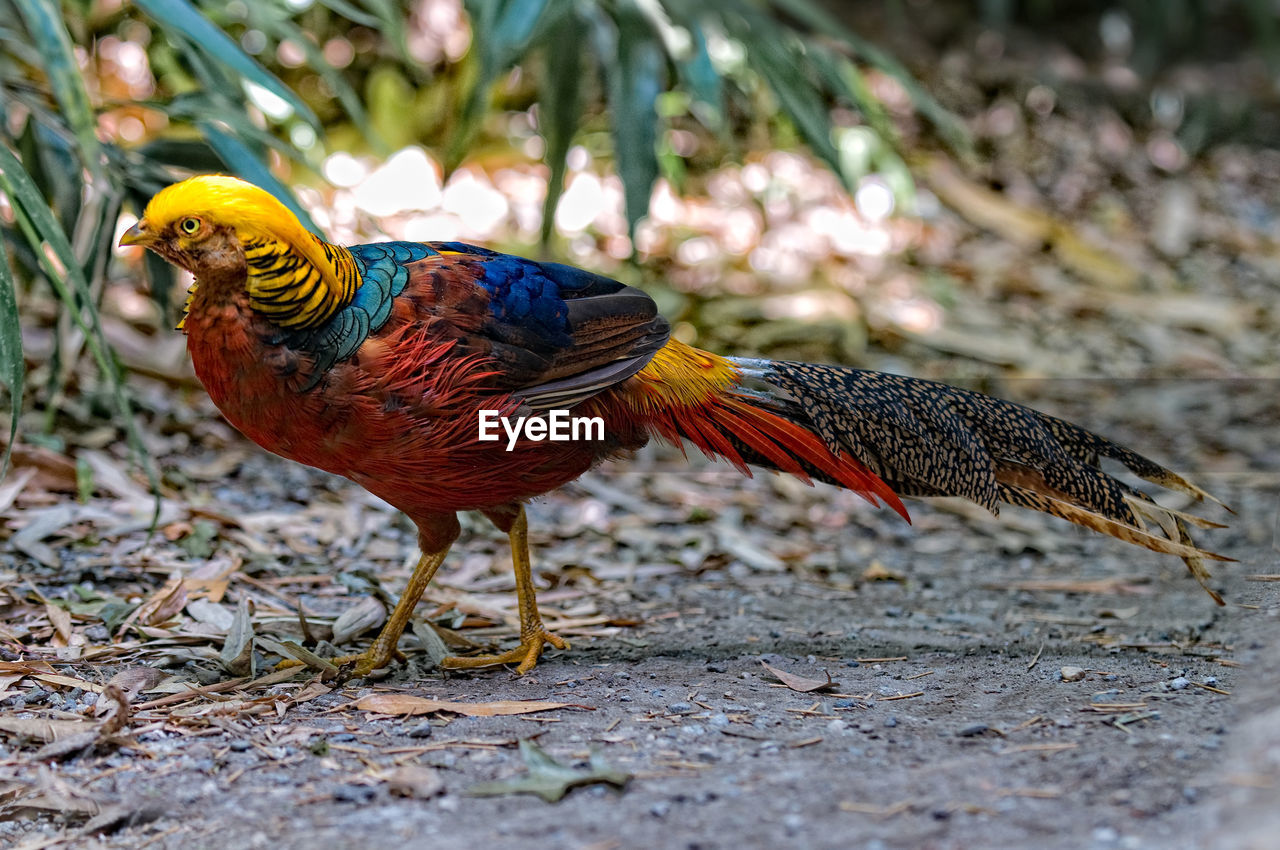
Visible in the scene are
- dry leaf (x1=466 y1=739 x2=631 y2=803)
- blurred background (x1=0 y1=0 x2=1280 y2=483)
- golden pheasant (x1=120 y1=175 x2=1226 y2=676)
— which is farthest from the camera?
blurred background (x1=0 y1=0 x2=1280 y2=483)

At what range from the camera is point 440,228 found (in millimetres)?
5949

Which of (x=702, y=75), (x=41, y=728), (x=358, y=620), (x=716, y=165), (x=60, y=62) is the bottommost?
(x=41, y=728)

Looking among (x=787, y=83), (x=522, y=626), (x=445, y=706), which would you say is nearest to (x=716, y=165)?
(x=787, y=83)

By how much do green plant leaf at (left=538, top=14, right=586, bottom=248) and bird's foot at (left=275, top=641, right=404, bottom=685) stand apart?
5.92 ft

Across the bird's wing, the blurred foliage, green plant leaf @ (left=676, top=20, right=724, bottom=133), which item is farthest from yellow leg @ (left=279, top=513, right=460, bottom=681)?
green plant leaf @ (left=676, top=20, right=724, bottom=133)

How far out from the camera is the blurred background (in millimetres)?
3555

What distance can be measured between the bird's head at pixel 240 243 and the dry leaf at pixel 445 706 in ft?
2.68

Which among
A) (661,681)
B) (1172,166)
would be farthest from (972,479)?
(1172,166)

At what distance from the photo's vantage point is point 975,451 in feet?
9.43

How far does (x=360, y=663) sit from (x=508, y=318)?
89cm

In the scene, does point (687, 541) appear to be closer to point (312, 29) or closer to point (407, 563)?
point (407, 563)

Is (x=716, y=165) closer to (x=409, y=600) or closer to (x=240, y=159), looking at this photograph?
(x=240, y=159)

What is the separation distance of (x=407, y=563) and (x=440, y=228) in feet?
8.44

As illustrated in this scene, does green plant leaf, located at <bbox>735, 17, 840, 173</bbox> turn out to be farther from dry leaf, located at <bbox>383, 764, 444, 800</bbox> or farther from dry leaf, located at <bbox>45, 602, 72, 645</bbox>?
dry leaf, located at <bbox>45, 602, 72, 645</bbox>
